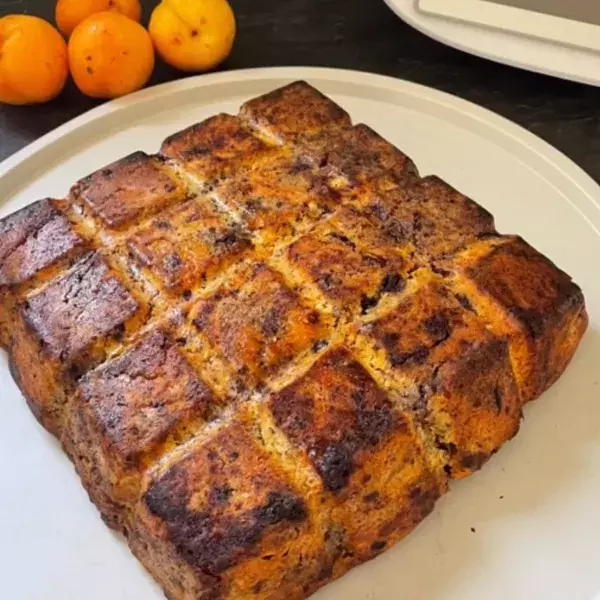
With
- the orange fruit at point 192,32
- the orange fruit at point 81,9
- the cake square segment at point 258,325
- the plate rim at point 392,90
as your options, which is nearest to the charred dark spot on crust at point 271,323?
the cake square segment at point 258,325

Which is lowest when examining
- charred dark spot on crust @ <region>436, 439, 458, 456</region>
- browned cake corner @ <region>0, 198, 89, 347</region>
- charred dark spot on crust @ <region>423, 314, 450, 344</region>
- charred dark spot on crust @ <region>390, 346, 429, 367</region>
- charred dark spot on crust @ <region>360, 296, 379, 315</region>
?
charred dark spot on crust @ <region>436, 439, 458, 456</region>

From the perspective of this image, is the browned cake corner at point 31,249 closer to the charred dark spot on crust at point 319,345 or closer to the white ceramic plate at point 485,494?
the white ceramic plate at point 485,494

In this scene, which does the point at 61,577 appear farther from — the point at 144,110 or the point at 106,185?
the point at 144,110

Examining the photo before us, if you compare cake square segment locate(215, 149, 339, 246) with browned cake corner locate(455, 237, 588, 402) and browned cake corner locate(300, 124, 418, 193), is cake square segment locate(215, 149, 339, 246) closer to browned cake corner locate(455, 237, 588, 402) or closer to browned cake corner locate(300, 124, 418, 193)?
browned cake corner locate(300, 124, 418, 193)

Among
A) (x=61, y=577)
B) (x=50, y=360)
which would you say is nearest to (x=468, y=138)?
(x=50, y=360)

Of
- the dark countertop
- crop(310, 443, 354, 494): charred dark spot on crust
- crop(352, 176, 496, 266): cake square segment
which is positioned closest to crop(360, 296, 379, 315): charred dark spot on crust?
crop(352, 176, 496, 266): cake square segment

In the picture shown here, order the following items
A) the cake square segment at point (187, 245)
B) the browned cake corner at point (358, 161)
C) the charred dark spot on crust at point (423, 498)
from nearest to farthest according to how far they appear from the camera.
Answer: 1. the charred dark spot on crust at point (423, 498)
2. the cake square segment at point (187, 245)
3. the browned cake corner at point (358, 161)

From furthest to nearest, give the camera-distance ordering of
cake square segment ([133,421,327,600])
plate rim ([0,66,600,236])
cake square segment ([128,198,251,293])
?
plate rim ([0,66,600,236]) → cake square segment ([128,198,251,293]) → cake square segment ([133,421,327,600])
